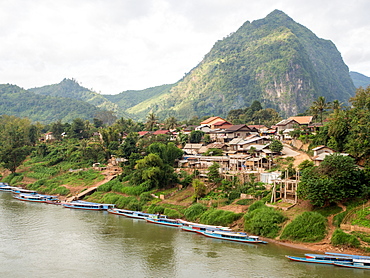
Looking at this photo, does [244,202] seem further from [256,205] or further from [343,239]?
[343,239]

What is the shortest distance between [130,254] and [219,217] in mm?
9440

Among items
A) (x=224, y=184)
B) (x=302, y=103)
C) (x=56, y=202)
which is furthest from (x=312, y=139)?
(x=302, y=103)

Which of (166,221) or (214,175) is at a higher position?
(214,175)

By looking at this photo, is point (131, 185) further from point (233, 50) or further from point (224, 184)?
point (233, 50)

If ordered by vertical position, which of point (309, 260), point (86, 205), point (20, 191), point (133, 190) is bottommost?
point (309, 260)

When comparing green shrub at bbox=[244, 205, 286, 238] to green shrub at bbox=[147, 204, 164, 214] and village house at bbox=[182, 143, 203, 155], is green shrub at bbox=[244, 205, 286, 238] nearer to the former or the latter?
green shrub at bbox=[147, 204, 164, 214]

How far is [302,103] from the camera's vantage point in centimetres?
13688

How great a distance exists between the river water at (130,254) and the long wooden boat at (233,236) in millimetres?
474

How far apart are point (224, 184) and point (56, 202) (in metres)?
23.6

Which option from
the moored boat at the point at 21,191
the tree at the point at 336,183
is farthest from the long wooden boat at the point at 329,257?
the moored boat at the point at 21,191

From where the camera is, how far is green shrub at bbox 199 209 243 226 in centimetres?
3189

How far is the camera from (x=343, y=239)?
2514 cm

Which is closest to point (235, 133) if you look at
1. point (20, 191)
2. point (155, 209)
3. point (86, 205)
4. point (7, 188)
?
point (155, 209)

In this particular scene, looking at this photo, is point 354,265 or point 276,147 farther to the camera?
point 276,147
